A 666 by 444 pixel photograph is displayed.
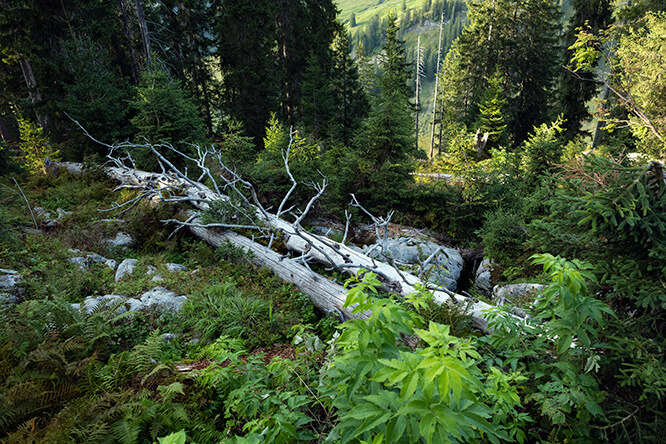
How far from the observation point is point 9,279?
5.07 m

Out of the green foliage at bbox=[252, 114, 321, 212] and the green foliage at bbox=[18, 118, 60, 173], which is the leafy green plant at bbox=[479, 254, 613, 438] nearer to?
the green foliage at bbox=[252, 114, 321, 212]

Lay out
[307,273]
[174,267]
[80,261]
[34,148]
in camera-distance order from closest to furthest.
Result: [307,273]
[80,261]
[174,267]
[34,148]

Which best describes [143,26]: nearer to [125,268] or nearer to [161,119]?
[161,119]

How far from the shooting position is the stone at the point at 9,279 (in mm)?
4910

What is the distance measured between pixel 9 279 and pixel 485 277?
9.52 m

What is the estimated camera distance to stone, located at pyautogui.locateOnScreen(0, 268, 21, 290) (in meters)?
4.91

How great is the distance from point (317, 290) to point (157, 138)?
8453 millimetres

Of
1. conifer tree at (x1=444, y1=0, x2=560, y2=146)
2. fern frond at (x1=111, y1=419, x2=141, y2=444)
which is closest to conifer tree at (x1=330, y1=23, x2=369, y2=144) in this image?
conifer tree at (x1=444, y1=0, x2=560, y2=146)

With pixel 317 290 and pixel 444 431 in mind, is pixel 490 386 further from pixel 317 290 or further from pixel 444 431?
pixel 317 290

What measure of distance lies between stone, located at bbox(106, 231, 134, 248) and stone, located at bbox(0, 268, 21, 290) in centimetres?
205

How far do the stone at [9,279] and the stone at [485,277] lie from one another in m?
9.24

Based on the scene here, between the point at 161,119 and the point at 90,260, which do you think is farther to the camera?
the point at 161,119

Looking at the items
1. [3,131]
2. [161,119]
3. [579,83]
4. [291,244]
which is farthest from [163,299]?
[579,83]

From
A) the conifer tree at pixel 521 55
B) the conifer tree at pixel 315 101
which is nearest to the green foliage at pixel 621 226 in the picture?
the conifer tree at pixel 315 101
